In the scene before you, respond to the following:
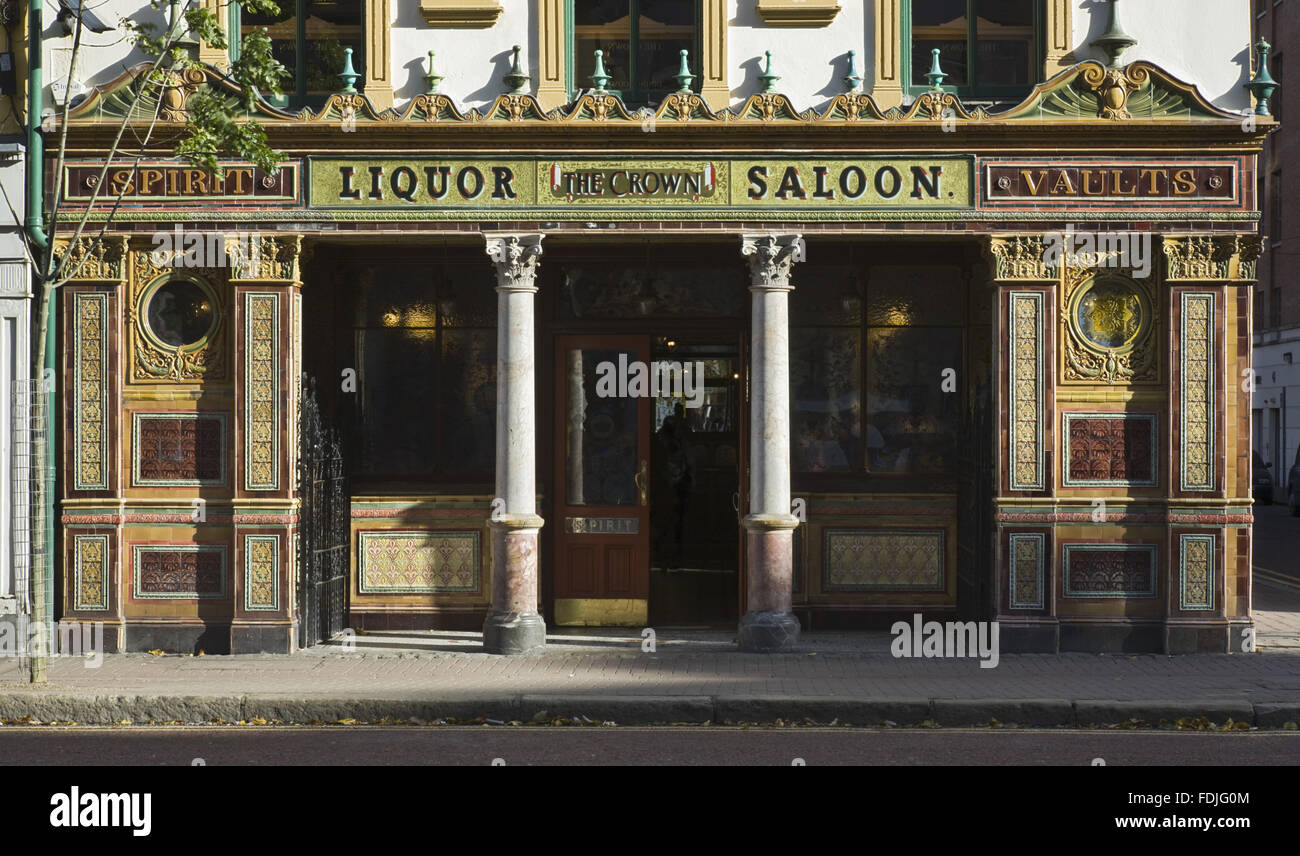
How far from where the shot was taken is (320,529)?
1385 centimetres

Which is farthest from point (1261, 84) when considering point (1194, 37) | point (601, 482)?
point (601, 482)

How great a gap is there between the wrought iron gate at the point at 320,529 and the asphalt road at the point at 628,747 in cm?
325

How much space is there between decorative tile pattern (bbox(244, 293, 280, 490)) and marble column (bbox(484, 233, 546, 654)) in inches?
76.7

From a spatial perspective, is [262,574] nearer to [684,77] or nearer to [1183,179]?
[684,77]

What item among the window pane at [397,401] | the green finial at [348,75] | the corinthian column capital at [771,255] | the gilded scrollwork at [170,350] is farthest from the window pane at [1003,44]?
the gilded scrollwork at [170,350]

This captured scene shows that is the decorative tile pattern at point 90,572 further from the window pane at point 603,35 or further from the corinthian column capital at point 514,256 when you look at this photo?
the window pane at point 603,35

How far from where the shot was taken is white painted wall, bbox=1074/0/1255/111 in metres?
13.3

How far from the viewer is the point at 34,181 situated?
12.5m

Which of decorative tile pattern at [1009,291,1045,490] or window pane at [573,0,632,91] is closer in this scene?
decorative tile pattern at [1009,291,1045,490]

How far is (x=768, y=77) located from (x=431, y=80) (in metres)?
2.95

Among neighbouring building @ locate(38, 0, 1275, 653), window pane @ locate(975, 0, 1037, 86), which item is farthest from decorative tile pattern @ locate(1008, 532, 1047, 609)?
window pane @ locate(975, 0, 1037, 86)

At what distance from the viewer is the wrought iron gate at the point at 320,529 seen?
1355 centimetres

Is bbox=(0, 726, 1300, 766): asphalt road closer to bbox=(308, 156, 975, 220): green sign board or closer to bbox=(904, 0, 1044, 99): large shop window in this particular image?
bbox=(308, 156, 975, 220): green sign board

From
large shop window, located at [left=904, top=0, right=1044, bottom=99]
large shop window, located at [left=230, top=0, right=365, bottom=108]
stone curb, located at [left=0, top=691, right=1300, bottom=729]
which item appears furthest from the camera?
large shop window, located at [left=230, top=0, right=365, bottom=108]
